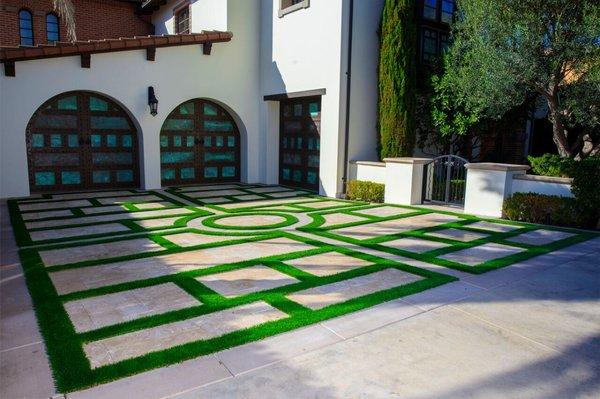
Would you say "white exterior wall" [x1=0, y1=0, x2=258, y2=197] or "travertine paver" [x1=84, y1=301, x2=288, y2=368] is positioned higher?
"white exterior wall" [x1=0, y1=0, x2=258, y2=197]

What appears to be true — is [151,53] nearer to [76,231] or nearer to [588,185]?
[76,231]

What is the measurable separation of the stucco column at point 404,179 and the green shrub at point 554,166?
2.41m

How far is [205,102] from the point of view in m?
14.2

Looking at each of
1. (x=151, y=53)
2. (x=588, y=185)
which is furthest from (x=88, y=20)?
(x=588, y=185)

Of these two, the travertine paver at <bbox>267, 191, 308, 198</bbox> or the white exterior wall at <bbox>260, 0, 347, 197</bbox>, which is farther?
the travertine paver at <bbox>267, 191, 308, 198</bbox>

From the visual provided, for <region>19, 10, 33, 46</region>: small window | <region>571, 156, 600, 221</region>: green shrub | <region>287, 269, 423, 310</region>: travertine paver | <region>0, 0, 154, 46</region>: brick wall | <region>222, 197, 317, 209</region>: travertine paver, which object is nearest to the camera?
<region>287, 269, 423, 310</region>: travertine paver

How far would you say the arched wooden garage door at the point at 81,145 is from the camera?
11.7 m

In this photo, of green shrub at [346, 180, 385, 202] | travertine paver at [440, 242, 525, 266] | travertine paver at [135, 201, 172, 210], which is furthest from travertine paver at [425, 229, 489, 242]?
travertine paver at [135, 201, 172, 210]

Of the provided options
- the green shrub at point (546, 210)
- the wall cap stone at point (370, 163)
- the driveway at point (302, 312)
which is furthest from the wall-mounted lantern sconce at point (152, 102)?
the green shrub at point (546, 210)

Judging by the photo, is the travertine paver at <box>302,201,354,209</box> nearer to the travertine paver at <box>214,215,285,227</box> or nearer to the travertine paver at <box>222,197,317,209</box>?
→ the travertine paver at <box>222,197,317,209</box>

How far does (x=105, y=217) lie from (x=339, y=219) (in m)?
4.64

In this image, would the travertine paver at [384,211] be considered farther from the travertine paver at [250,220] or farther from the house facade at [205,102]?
the house facade at [205,102]

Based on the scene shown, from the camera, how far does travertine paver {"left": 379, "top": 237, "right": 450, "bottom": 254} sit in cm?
646

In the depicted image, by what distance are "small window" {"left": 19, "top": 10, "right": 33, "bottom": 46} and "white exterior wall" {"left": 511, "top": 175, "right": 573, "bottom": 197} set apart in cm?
1743
